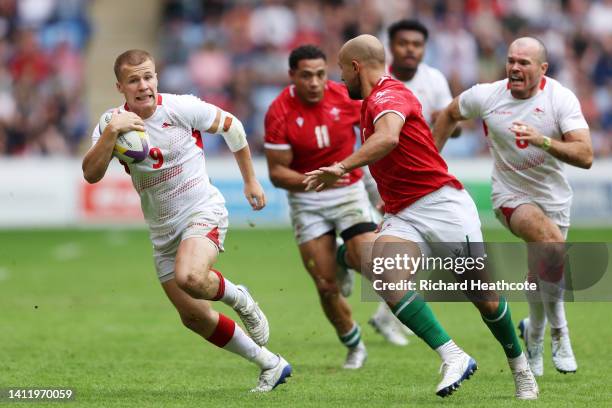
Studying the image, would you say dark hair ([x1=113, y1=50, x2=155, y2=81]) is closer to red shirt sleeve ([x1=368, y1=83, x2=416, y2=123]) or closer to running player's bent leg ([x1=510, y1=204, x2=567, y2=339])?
red shirt sleeve ([x1=368, y1=83, x2=416, y2=123])

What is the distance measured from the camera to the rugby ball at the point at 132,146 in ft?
28.1

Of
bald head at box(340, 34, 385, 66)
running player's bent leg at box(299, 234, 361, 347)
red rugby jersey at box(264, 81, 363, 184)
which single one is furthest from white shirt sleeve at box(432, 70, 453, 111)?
bald head at box(340, 34, 385, 66)

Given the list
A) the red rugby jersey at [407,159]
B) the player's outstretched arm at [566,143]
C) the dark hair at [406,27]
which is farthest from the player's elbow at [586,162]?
the dark hair at [406,27]

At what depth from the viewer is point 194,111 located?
9031 millimetres

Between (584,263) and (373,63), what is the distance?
3559mm

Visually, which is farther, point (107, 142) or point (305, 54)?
point (305, 54)

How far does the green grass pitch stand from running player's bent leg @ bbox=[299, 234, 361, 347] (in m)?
0.32

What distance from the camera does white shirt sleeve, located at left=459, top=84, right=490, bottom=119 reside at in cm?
980

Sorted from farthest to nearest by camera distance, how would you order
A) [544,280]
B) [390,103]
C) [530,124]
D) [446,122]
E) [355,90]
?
[544,280], [446,122], [530,124], [355,90], [390,103]

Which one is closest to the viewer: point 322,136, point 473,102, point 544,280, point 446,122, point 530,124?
point 530,124

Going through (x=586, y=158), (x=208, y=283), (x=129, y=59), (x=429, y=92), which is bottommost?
(x=208, y=283)

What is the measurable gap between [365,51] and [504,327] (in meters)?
2.14

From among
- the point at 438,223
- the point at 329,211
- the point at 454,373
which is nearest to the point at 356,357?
the point at 329,211

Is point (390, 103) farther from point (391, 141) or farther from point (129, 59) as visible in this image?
point (129, 59)
